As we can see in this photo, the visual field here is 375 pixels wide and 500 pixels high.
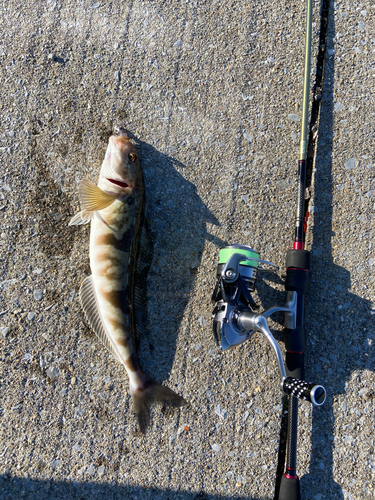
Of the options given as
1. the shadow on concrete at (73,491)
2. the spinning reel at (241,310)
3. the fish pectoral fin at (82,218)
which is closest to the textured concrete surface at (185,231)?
the shadow on concrete at (73,491)

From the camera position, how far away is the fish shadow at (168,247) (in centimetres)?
270

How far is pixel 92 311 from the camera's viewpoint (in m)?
2.63

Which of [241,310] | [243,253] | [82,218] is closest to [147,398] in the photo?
[241,310]

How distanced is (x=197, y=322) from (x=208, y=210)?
962 mm

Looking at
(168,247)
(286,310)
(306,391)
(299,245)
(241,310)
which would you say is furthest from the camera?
(168,247)

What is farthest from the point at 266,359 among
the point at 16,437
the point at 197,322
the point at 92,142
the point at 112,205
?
the point at 92,142

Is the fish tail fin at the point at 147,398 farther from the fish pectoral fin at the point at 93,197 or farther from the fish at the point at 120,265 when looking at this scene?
the fish pectoral fin at the point at 93,197

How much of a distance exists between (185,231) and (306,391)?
59.5 inches

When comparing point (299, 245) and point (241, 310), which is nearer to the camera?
point (241, 310)

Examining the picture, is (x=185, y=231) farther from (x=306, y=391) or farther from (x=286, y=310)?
(x=306, y=391)

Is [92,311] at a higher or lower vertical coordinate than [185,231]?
lower

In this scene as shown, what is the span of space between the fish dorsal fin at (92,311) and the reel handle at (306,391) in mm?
1363

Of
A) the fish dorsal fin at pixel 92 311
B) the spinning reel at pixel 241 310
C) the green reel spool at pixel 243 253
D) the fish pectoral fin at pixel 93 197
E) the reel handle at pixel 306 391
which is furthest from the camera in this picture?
the fish dorsal fin at pixel 92 311

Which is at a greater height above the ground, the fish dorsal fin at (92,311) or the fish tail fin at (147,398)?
the fish dorsal fin at (92,311)
